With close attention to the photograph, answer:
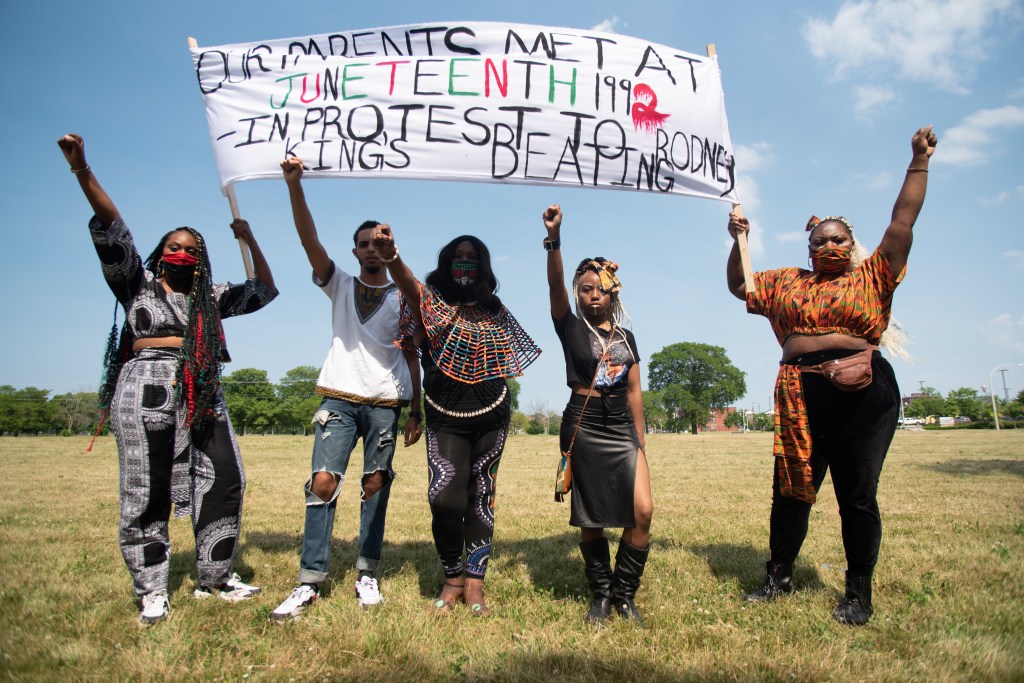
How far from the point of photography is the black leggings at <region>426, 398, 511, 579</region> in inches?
164

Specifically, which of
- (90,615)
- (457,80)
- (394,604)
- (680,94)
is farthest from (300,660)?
(680,94)

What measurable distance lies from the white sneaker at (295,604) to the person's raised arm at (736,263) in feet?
12.5

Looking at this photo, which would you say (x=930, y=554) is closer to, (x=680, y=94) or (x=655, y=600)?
(x=655, y=600)

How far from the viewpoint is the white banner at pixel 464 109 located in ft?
15.4

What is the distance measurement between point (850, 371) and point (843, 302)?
1.51 feet

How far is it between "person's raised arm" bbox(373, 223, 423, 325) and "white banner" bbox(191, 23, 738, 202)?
0.98 metres

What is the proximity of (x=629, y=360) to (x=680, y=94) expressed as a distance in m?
2.47

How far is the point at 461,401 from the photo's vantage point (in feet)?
13.8

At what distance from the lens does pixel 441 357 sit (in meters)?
4.18

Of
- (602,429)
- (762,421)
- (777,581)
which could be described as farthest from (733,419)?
(602,429)

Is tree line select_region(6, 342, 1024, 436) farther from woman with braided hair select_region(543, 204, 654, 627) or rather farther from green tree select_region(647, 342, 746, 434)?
woman with braided hair select_region(543, 204, 654, 627)

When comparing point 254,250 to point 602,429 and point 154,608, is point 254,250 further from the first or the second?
point 602,429

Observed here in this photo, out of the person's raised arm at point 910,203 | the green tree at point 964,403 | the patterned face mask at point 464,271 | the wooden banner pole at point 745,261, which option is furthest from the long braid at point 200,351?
the green tree at point 964,403

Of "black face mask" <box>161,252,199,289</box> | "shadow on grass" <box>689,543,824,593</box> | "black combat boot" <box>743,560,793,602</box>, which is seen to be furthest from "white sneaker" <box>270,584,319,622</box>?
"shadow on grass" <box>689,543,824,593</box>
